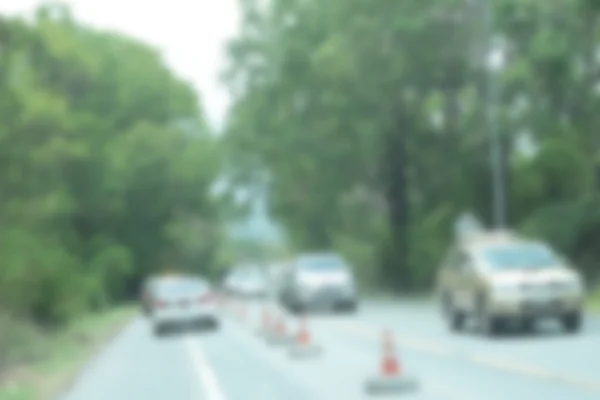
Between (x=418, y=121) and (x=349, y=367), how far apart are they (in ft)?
128

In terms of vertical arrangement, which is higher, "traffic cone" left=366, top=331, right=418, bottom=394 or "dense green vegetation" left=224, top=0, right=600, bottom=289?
"dense green vegetation" left=224, top=0, right=600, bottom=289

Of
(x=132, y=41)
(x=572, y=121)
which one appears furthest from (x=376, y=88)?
(x=132, y=41)

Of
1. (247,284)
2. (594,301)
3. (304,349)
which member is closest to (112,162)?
(247,284)

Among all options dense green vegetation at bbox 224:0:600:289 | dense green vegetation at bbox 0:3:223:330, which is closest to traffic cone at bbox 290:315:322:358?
dense green vegetation at bbox 0:3:223:330

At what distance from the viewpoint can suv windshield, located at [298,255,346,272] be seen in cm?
4888

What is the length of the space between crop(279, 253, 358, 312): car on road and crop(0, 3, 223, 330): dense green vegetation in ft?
25.0

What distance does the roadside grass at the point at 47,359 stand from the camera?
813 inches

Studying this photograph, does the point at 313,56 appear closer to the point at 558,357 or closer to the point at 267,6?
the point at 267,6

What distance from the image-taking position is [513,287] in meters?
27.7

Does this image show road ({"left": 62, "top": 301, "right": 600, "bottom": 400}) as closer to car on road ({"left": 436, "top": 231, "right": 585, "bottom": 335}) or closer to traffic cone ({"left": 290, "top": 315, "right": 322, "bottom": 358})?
traffic cone ({"left": 290, "top": 315, "right": 322, "bottom": 358})

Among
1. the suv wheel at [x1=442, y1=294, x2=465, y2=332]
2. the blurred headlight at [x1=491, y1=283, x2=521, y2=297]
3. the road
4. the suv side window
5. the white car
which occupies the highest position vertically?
the white car

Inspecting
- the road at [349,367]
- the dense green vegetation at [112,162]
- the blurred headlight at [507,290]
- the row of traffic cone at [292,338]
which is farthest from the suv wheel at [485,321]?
the dense green vegetation at [112,162]

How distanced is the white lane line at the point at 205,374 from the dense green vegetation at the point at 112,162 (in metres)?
9.30

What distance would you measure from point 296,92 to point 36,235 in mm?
23210
